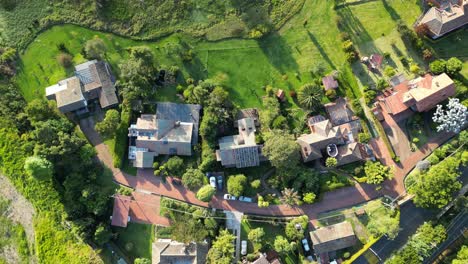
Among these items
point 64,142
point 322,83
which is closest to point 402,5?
point 322,83

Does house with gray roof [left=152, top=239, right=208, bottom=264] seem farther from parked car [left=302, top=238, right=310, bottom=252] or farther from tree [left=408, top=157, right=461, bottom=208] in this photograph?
tree [left=408, top=157, right=461, bottom=208]

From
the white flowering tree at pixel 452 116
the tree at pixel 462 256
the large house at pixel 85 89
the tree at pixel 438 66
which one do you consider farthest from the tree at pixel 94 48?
the tree at pixel 462 256

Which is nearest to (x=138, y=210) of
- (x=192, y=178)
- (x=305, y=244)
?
(x=192, y=178)

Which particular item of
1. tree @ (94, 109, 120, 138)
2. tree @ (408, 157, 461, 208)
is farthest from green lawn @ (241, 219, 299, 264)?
tree @ (94, 109, 120, 138)

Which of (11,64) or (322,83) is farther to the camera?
(11,64)

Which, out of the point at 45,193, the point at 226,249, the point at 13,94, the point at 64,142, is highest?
the point at 13,94

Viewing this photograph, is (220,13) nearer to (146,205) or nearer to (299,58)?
(299,58)
